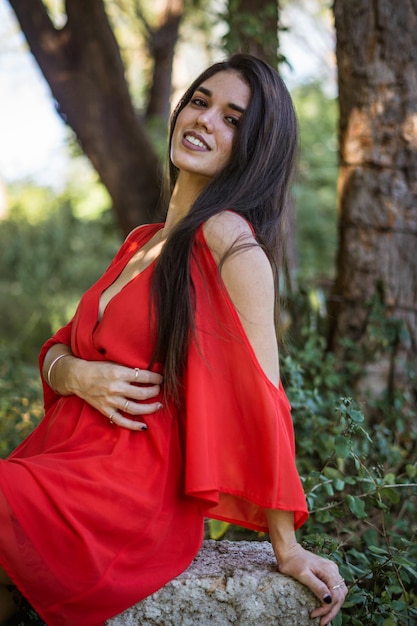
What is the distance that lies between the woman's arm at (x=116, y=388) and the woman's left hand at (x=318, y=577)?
0.52 metres

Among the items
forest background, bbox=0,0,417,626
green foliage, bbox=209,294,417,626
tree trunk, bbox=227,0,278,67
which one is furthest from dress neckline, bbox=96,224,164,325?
tree trunk, bbox=227,0,278,67

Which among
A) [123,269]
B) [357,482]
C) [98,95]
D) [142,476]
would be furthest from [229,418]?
[98,95]

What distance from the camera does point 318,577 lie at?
6.38 ft

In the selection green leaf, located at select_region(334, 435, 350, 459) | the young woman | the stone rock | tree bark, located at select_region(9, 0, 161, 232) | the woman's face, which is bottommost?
the stone rock

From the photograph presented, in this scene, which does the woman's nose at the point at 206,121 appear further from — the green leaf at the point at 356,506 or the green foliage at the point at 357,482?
the green leaf at the point at 356,506

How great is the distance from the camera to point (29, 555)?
1.79 metres

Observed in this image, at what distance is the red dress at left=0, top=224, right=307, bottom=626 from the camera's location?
5.94 feet

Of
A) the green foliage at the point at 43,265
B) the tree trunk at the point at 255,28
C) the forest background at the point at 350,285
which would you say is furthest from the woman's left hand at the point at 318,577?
the green foliage at the point at 43,265

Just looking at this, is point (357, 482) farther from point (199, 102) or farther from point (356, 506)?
point (199, 102)

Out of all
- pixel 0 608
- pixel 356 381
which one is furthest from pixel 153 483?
pixel 356 381

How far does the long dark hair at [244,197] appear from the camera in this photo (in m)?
1.97

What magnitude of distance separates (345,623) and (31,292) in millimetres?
8433

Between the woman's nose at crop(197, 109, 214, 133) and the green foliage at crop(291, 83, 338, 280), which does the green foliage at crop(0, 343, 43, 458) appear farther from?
the green foliage at crop(291, 83, 338, 280)

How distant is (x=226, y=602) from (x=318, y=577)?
0.82 ft
